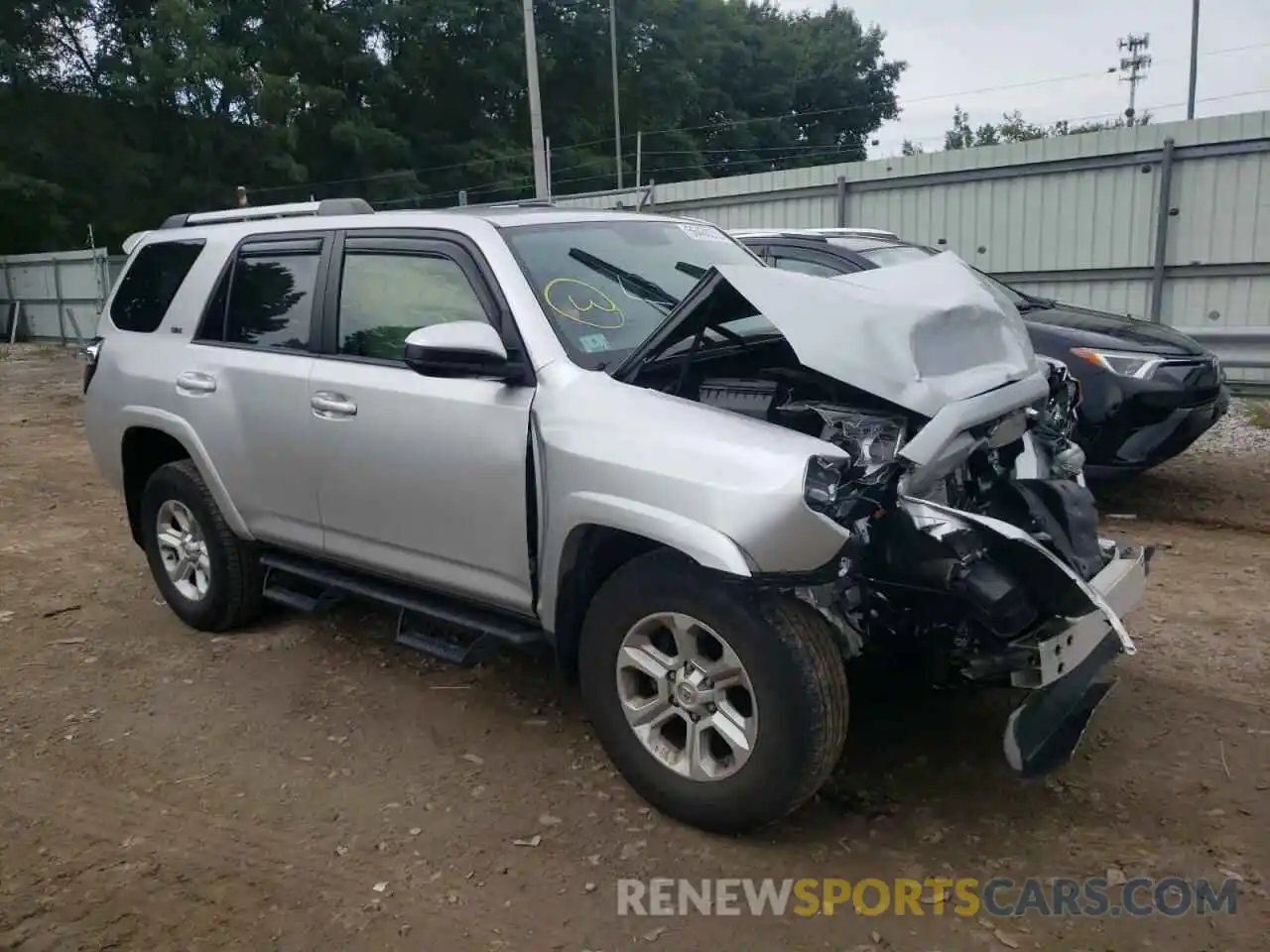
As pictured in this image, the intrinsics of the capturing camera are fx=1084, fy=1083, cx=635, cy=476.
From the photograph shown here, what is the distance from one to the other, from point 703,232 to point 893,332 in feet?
5.63

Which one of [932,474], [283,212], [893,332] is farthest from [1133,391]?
[283,212]

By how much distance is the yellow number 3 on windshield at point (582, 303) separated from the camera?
3.80 meters

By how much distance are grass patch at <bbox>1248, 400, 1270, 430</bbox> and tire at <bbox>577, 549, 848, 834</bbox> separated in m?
7.35

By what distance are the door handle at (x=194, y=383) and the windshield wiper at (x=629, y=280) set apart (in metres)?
1.84

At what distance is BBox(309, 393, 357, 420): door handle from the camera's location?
13.6 ft

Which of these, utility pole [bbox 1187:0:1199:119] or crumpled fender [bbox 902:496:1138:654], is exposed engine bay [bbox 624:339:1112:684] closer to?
crumpled fender [bbox 902:496:1138:654]

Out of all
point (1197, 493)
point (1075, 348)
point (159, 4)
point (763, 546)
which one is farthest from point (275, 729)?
point (159, 4)

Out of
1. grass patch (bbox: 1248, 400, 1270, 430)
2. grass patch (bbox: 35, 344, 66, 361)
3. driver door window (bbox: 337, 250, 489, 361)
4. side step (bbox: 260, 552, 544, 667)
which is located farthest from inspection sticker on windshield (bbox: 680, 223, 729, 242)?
grass patch (bbox: 35, 344, 66, 361)

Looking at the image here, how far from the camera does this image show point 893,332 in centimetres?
329

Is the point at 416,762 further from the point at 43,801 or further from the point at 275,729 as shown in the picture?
the point at 43,801

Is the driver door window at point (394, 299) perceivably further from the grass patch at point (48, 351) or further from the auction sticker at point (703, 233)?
the grass patch at point (48, 351)

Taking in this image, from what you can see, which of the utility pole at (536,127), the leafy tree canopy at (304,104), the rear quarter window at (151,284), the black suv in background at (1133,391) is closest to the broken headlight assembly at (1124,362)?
the black suv in background at (1133,391)

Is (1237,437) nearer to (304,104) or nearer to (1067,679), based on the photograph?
(1067,679)

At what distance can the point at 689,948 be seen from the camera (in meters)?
2.85
